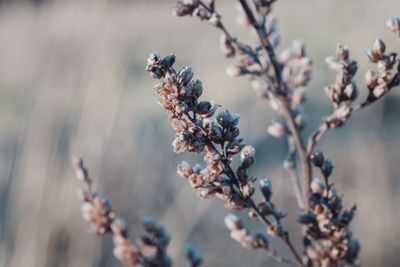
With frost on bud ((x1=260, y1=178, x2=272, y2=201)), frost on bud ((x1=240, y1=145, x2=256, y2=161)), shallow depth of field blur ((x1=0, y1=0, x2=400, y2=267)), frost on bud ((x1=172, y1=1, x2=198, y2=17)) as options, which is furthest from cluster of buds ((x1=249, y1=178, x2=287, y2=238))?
shallow depth of field blur ((x1=0, y1=0, x2=400, y2=267))

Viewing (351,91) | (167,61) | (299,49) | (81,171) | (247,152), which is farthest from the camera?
(299,49)

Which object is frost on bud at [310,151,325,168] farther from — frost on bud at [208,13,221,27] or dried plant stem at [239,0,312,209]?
frost on bud at [208,13,221,27]

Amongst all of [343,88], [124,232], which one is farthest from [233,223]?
[343,88]

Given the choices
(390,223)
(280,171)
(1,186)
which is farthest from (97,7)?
(1,186)

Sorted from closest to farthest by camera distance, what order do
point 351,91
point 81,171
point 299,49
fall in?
point 351,91 < point 81,171 < point 299,49

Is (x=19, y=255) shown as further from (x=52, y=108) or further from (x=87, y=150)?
(x=87, y=150)

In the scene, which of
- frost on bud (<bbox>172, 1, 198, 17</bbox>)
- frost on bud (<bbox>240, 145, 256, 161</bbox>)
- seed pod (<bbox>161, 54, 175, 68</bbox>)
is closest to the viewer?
seed pod (<bbox>161, 54, 175, 68</bbox>)

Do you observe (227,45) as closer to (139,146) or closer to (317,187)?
(317,187)
